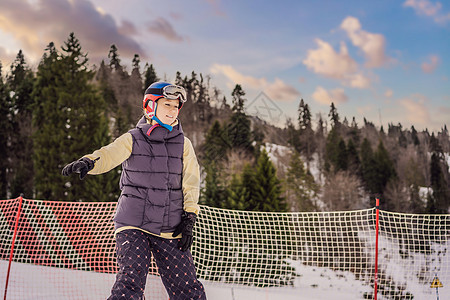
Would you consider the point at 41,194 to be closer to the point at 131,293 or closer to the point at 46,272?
the point at 46,272

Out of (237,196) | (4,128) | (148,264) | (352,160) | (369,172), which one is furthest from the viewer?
(352,160)

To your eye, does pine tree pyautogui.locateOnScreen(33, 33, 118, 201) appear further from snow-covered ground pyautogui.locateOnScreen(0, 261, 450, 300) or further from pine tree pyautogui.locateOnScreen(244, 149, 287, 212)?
snow-covered ground pyautogui.locateOnScreen(0, 261, 450, 300)

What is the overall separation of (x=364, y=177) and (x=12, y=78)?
45.8 m

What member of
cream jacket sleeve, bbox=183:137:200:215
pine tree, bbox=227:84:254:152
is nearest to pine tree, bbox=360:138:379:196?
pine tree, bbox=227:84:254:152

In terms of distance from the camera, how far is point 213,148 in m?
35.7

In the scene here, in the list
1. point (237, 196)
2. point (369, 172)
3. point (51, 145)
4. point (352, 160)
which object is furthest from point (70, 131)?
point (352, 160)

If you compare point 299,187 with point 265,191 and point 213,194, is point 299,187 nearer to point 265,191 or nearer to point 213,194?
point 265,191

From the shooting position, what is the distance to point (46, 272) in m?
6.14

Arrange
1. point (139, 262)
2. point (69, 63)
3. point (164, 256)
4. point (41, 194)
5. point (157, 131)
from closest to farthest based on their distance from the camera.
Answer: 1. point (139, 262)
2. point (164, 256)
3. point (157, 131)
4. point (41, 194)
5. point (69, 63)

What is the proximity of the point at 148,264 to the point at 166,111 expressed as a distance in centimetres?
102

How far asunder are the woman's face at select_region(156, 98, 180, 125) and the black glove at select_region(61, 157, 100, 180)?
585 mm

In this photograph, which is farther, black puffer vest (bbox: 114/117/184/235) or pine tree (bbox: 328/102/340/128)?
pine tree (bbox: 328/102/340/128)

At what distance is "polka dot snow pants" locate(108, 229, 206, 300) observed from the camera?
206 centimetres

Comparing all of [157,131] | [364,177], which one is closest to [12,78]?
[364,177]
